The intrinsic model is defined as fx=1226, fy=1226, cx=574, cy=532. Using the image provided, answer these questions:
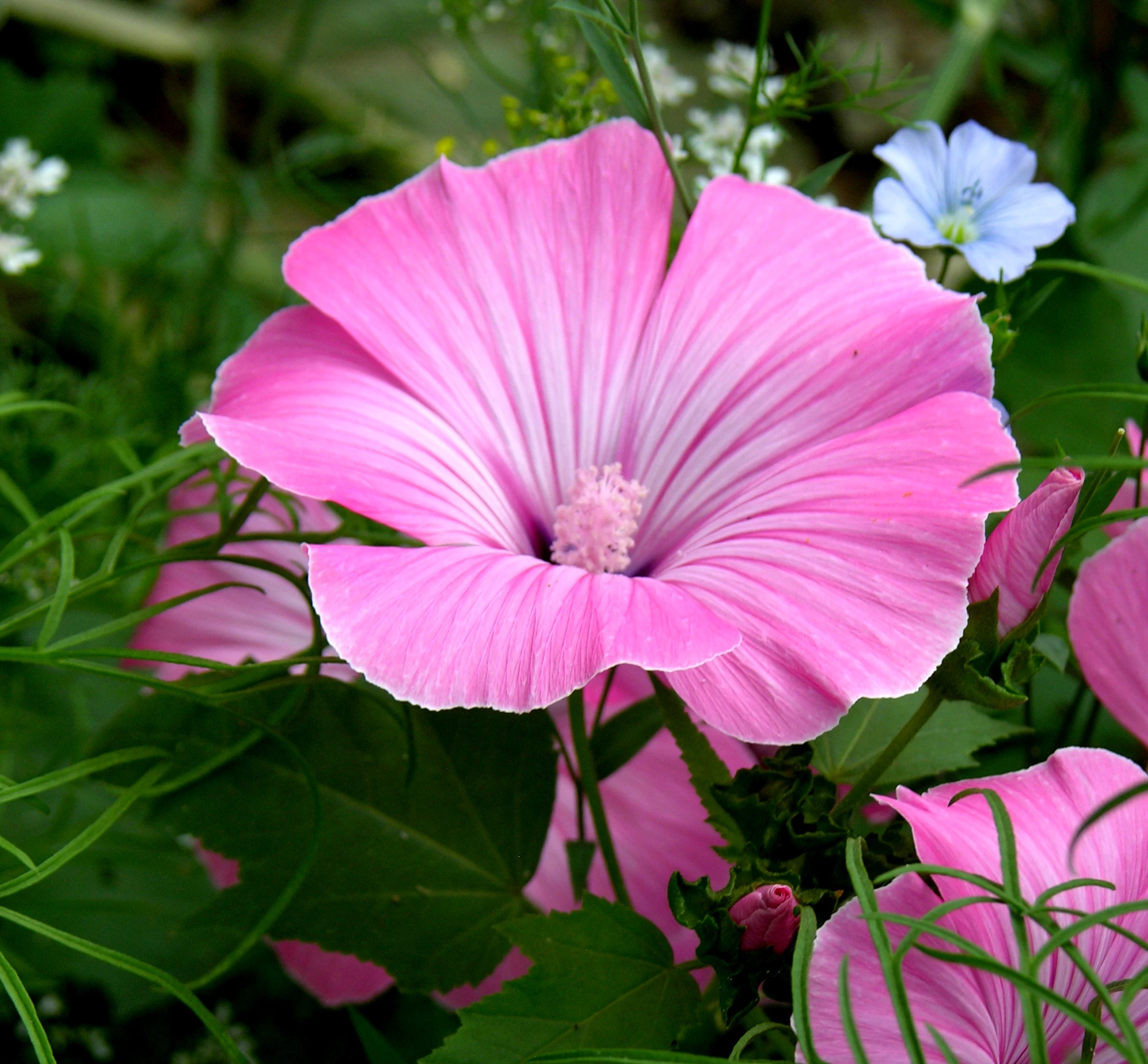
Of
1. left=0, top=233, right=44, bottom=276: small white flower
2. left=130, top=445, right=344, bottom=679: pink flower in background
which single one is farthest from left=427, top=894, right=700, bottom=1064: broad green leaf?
left=0, top=233, right=44, bottom=276: small white flower

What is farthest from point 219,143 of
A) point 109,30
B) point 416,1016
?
point 416,1016

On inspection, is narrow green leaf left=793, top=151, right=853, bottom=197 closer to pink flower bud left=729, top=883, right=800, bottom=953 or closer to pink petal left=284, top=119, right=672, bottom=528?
pink petal left=284, top=119, right=672, bottom=528

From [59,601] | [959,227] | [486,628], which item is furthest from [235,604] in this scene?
[959,227]

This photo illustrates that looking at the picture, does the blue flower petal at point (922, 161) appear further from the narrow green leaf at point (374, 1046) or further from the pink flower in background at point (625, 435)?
the narrow green leaf at point (374, 1046)

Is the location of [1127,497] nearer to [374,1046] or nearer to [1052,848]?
[1052,848]

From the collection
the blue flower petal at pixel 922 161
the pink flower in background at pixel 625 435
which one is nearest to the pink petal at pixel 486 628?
the pink flower in background at pixel 625 435

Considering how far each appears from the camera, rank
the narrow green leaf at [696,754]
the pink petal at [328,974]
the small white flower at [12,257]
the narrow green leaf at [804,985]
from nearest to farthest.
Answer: the narrow green leaf at [804,985] < the narrow green leaf at [696,754] < the pink petal at [328,974] < the small white flower at [12,257]

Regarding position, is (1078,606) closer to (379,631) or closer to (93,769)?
(379,631)
